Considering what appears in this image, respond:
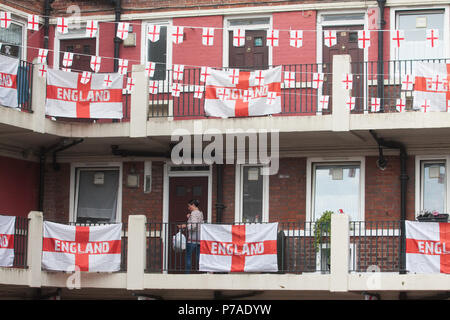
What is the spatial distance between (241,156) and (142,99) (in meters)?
2.55

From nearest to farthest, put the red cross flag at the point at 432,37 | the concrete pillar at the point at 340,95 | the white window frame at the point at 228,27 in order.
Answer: the red cross flag at the point at 432,37
the concrete pillar at the point at 340,95
the white window frame at the point at 228,27

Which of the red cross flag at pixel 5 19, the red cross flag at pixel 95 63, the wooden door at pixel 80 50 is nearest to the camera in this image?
the red cross flag at pixel 5 19

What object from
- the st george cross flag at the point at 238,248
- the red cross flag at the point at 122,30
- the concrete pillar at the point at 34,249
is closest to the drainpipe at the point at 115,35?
the red cross flag at the point at 122,30

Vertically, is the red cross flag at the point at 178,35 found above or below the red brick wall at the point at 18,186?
above

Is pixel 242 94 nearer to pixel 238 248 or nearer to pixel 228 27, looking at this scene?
pixel 228 27

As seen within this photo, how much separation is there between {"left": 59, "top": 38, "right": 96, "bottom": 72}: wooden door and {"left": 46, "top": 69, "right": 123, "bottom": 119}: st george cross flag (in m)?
1.85

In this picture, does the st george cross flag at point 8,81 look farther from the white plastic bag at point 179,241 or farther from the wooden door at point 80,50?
the white plastic bag at point 179,241

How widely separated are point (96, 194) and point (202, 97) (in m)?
3.52

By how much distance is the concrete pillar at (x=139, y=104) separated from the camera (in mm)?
23453

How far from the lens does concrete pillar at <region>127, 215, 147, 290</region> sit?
74.9 feet

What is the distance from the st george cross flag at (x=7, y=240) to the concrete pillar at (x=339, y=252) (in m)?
6.35

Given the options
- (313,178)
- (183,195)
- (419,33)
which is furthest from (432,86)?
(183,195)
